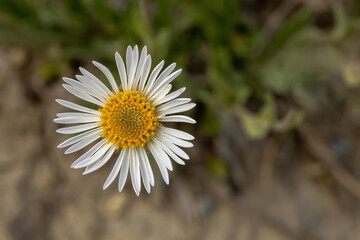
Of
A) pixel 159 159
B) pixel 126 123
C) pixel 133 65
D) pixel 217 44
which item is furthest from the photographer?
pixel 217 44

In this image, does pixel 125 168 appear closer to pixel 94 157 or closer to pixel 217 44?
pixel 94 157

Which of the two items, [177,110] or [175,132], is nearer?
[177,110]

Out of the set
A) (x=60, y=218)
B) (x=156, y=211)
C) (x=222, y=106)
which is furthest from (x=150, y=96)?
(x=60, y=218)

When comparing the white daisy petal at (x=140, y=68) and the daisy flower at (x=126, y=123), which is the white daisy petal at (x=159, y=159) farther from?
the white daisy petal at (x=140, y=68)

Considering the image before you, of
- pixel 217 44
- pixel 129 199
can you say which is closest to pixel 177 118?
pixel 217 44

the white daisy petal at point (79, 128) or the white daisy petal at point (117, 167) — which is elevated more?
the white daisy petal at point (79, 128)

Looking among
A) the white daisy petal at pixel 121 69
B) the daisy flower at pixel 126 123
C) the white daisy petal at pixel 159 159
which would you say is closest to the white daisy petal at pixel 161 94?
the daisy flower at pixel 126 123

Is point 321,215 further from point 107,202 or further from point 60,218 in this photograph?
point 60,218
